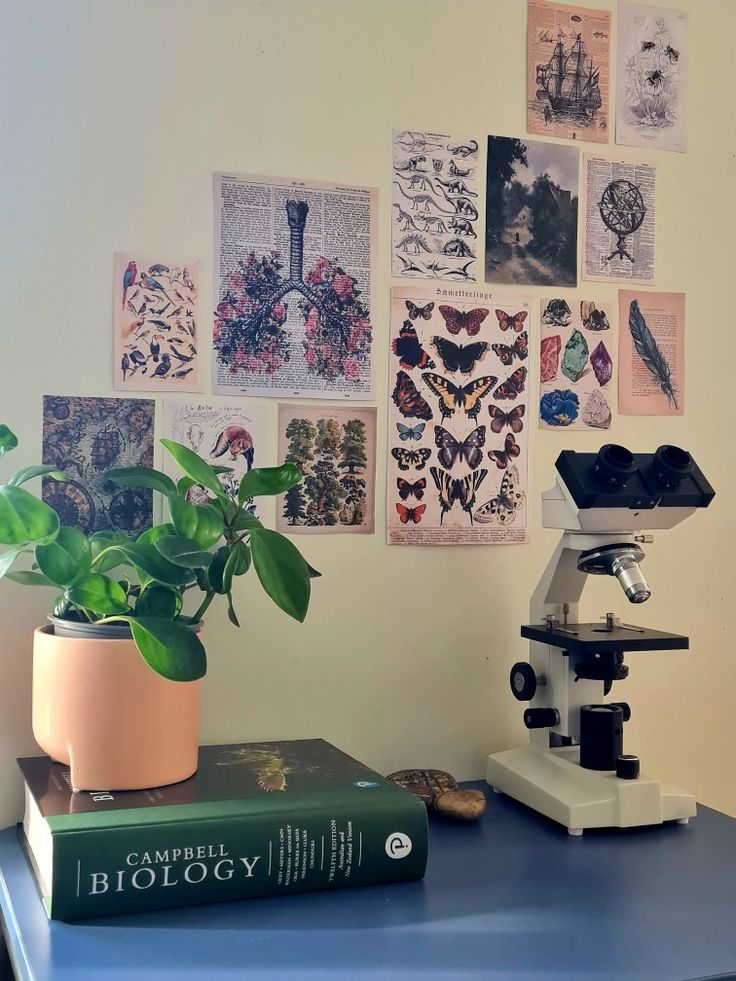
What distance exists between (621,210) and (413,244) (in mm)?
316

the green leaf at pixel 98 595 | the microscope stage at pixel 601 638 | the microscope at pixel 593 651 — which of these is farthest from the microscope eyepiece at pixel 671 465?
the green leaf at pixel 98 595

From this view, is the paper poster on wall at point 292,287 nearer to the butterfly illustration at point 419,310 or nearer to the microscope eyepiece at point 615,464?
the butterfly illustration at point 419,310

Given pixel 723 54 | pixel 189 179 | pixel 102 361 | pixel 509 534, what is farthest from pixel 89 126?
pixel 723 54

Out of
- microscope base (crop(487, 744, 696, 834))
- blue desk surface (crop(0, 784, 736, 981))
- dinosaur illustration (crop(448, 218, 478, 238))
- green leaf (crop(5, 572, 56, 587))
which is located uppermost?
dinosaur illustration (crop(448, 218, 478, 238))

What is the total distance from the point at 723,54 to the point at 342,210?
0.63 meters

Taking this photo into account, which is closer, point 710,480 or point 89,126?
point 89,126

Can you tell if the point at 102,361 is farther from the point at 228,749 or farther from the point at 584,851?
the point at 584,851

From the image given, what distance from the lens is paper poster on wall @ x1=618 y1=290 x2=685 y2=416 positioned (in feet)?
4.64

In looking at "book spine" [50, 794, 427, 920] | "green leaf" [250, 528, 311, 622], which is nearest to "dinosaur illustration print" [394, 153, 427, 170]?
"green leaf" [250, 528, 311, 622]

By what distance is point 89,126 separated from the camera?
1177 millimetres

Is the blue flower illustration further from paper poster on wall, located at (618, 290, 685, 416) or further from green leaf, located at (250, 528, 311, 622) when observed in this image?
green leaf, located at (250, 528, 311, 622)

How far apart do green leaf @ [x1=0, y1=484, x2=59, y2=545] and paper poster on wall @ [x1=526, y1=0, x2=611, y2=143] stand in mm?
832

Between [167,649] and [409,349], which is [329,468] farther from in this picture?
[167,649]

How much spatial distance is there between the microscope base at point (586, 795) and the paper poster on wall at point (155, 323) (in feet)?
1.97
